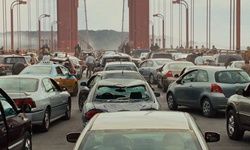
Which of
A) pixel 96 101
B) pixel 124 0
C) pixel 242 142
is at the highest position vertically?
pixel 124 0

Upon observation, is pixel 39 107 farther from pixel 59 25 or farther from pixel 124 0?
pixel 124 0

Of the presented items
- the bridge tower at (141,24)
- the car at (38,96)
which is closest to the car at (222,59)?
the car at (38,96)

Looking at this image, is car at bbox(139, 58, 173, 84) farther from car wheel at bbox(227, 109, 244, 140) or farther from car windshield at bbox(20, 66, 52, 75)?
car wheel at bbox(227, 109, 244, 140)

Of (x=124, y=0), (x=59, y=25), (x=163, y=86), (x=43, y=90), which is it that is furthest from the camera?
(x=124, y=0)

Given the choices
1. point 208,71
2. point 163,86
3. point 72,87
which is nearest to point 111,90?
point 208,71

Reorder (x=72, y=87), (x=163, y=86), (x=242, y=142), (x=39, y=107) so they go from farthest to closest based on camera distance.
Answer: (x=163, y=86) → (x=72, y=87) → (x=39, y=107) → (x=242, y=142)
